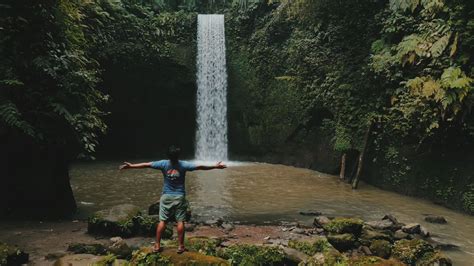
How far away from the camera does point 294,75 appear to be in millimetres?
17438

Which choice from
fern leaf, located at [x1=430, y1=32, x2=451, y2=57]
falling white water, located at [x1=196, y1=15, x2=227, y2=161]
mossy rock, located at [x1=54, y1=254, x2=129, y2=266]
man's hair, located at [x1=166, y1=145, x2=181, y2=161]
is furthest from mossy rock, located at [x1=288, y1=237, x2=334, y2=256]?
falling white water, located at [x1=196, y1=15, x2=227, y2=161]

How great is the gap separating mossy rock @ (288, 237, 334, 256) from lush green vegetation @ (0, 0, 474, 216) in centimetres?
456

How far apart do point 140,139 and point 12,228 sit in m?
13.3

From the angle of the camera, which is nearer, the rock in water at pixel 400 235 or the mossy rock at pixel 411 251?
the mossy rock at pixel 411 251

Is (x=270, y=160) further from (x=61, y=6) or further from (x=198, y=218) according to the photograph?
(x=61, y=6)

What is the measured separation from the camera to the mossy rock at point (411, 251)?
253 inches

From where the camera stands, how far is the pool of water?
9148mm

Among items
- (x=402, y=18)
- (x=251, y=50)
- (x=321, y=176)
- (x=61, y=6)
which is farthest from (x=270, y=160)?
(x=61, y=6)

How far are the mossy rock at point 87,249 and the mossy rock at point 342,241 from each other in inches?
145

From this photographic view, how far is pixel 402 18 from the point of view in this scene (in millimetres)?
12211

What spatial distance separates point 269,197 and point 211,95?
9721 millimetres

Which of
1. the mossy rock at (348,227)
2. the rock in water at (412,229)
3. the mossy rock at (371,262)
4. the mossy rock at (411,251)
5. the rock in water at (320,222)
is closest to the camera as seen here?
the mossy rock at (371,262)

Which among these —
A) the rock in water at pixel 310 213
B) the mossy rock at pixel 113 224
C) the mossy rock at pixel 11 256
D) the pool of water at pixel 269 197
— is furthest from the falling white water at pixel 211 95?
the mossy rock at pixel 11 256

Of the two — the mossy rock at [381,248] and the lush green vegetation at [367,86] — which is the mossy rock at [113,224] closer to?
the mossy rock at [381,248]
